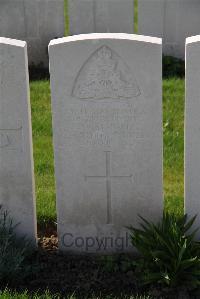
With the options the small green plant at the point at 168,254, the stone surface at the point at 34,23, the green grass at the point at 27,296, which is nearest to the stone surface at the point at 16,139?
the green grass at the point at 27,296

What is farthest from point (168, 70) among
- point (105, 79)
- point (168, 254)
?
point (168, 254)

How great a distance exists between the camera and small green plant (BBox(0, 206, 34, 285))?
4.19 metres

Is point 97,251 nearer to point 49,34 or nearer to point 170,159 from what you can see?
point 170,159

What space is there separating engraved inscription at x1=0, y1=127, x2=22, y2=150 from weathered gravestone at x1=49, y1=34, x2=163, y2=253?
9.3 inches

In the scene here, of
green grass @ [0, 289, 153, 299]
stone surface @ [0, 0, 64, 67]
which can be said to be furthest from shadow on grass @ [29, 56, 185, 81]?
green grass @ [0, 289, 153, 299]

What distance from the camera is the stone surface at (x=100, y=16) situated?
8.46m

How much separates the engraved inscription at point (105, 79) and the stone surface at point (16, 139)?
0.35m

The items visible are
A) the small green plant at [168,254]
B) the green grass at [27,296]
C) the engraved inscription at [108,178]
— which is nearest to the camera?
the green grass at [27,296]

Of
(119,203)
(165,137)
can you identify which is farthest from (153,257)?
(165,137)

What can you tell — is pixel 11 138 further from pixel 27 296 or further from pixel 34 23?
pixel 34 23

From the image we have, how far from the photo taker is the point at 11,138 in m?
4.38

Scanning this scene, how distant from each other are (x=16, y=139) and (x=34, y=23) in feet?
14.9

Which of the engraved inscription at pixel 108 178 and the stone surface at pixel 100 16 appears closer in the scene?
the engraved inscription at pixel 108 178

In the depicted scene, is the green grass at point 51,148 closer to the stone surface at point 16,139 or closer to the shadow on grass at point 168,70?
the shadow on grass at point 168,70
